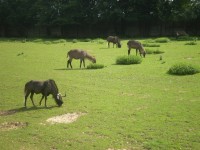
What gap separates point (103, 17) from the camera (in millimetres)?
54031

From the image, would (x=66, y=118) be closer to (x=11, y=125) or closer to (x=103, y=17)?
(x=11, y=125)

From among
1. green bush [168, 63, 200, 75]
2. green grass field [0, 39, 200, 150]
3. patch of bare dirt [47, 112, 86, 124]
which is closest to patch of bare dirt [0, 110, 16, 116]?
green grass field [0, 39, 200, 150]

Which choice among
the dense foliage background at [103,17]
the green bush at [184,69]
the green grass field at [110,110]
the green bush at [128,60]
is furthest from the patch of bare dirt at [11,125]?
the dense foliage background at [103,17]

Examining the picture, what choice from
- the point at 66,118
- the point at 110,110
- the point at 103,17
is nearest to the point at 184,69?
the point at 110,110

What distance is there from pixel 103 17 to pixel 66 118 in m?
43.8

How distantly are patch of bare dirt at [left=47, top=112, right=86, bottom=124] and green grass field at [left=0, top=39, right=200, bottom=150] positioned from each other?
0.75 ft

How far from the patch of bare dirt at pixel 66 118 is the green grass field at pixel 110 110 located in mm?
228

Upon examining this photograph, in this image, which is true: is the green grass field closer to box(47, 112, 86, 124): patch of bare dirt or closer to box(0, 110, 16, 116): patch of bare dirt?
box(0, 110, 16, 116): patch of bare dirt

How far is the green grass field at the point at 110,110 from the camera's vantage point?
31.0 ft

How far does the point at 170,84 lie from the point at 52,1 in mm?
46354

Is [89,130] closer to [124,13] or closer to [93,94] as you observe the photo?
[93,94]

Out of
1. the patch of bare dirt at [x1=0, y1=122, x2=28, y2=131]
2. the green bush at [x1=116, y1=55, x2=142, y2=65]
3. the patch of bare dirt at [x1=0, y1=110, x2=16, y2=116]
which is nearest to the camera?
the patch of bare dirt at [x1=0, y1=122, x2=28, y2=131]

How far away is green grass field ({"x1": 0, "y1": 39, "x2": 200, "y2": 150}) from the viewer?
372 inches

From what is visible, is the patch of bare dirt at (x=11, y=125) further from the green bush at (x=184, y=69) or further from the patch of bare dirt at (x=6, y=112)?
the green bush at (x=184, y=69)
